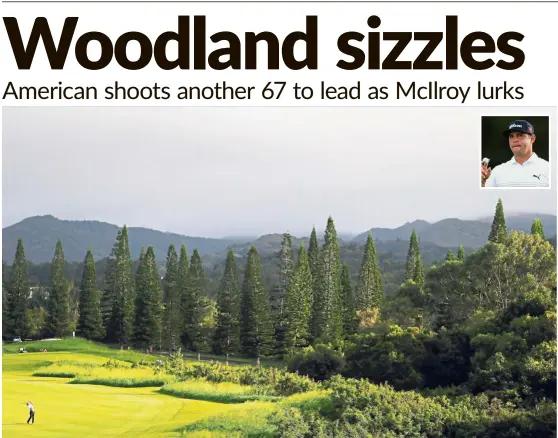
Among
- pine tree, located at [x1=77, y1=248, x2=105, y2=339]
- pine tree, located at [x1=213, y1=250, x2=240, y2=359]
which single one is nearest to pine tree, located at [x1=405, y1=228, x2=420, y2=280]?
pine tree, located at [x1=213, y1=250, x2=240, y2=359]

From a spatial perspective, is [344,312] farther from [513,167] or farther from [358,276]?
[513,167]

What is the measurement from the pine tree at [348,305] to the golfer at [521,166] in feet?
8.44

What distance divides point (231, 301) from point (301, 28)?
432cm

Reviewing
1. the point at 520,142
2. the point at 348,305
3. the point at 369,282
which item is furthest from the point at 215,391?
the point at 520,142

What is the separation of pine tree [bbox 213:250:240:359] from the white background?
10.5ft

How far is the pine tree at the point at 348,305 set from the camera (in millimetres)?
10867

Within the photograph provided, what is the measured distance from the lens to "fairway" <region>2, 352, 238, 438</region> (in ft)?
31.0

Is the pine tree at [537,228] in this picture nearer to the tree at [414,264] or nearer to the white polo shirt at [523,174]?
the white polo shirt at [523,174]

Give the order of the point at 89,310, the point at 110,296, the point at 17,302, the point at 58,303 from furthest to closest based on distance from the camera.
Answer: the point at 58,303
the point at 89,310
the point at 110,296
the point at 17,302

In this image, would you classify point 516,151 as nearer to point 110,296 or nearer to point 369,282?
point 369,282

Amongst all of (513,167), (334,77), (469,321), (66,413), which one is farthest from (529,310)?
(66,413)

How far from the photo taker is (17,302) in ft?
38.5

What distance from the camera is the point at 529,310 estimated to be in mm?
10008

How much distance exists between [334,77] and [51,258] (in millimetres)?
5418
